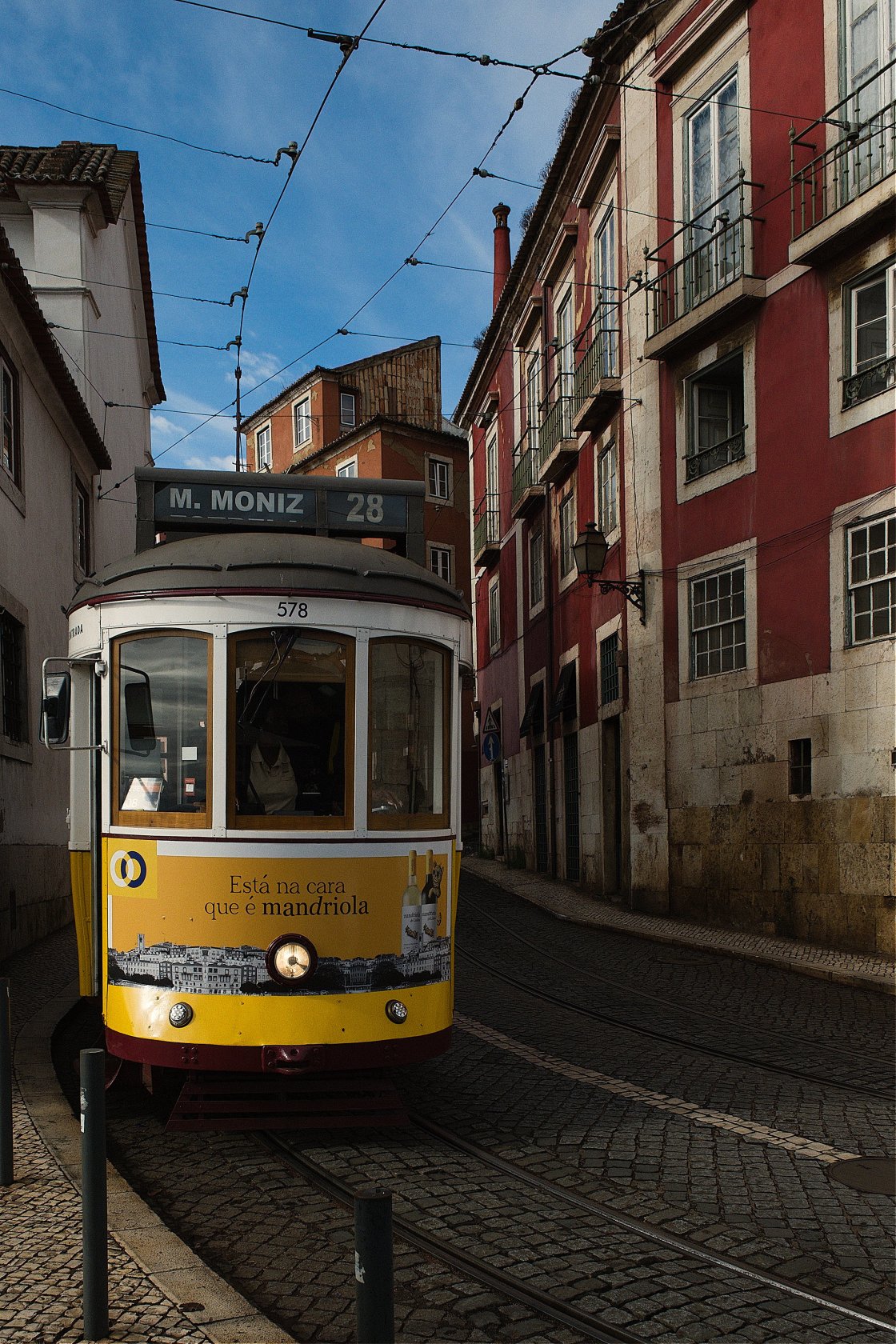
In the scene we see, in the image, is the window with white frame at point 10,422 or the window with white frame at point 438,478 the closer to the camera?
the window with white frame at point 10,422

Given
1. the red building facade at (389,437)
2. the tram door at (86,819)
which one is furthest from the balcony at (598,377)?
the red building facade at (389,437)

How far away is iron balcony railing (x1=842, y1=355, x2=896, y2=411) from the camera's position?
42.1 ft

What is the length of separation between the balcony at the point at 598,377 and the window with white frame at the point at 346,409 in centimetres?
2305

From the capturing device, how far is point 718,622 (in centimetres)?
1602

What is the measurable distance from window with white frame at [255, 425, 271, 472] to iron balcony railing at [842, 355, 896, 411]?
35682mm

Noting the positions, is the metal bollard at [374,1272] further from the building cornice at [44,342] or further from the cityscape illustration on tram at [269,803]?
the building cornice at [44,342]

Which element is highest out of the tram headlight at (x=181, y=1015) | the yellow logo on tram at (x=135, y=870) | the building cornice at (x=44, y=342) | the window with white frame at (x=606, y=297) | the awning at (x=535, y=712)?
the window with white frame at (x=606, y=297)

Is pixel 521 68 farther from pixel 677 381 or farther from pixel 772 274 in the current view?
pixel 677 381

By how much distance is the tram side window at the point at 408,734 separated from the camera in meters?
6.22

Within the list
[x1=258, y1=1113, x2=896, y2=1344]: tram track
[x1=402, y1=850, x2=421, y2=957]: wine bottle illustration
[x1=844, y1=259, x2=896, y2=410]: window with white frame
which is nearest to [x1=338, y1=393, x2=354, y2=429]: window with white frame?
[x1=844, y1=259, x2=896, y2=410]: window with white frame

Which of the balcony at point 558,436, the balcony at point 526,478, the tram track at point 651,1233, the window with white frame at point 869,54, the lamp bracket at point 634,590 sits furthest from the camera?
the balcony at point 526,478

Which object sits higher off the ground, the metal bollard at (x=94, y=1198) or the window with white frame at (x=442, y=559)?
the window with white frame at (x=442, y=559)

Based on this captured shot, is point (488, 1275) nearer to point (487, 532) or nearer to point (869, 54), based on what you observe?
point (869, 54)

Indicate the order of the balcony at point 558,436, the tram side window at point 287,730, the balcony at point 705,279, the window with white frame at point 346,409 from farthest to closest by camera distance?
1. the window with white frame at point 346,409
2. the balcony at point 558,436
3. the balcony at point 705,279
4. the tram side window at point 287,730
